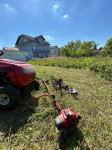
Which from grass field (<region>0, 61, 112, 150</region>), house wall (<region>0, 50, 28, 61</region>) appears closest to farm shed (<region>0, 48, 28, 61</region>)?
house wall (<region>0, 50, 28, 61</region>)

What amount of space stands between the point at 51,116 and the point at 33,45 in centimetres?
2322

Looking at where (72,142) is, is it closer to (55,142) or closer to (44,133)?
(55,142)

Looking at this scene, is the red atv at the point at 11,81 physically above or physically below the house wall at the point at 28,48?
below

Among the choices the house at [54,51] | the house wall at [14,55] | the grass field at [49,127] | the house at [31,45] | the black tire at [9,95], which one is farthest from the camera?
the house at [54,51]

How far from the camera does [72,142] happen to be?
3.62 ft

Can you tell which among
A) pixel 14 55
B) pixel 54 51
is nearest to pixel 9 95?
pixel 14 55

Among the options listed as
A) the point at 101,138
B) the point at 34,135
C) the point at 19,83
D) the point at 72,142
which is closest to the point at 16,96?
the point at 19,83

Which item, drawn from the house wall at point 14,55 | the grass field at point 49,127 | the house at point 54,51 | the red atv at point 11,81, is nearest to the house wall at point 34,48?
the house wall at point 14,55

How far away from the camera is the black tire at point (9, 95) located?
58.1 inches

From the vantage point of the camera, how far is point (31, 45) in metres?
21.2

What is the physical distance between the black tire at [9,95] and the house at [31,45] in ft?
70.9

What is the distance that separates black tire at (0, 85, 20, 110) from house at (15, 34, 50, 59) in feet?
70.9

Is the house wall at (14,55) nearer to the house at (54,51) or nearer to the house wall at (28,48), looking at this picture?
the house wall at (28,48)

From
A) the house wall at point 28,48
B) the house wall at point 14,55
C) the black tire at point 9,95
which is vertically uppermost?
the house wall at point 28,48
